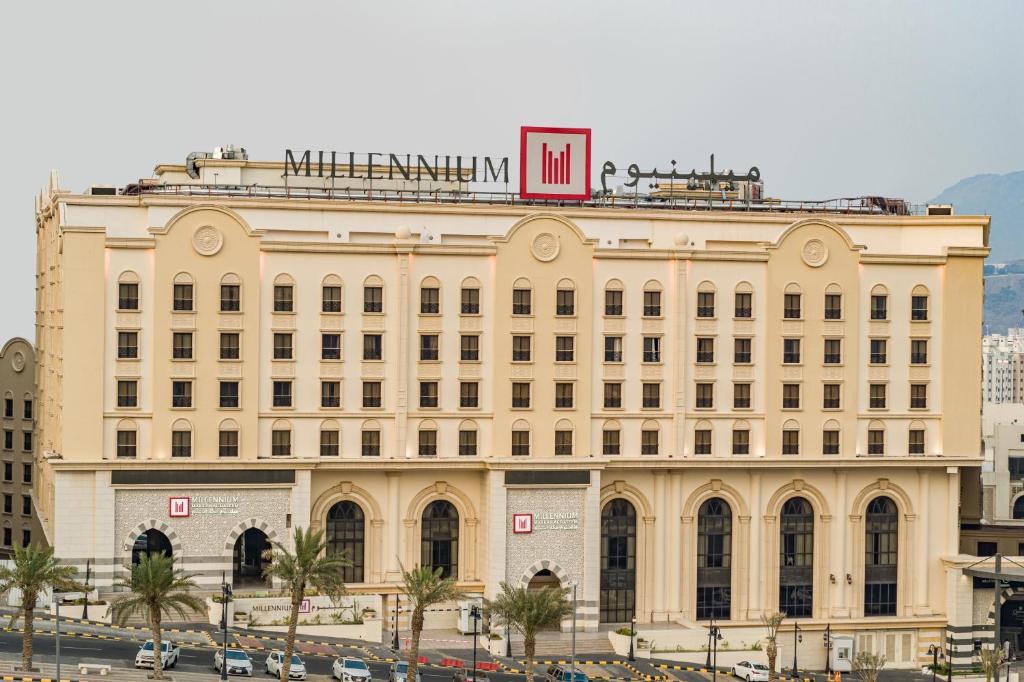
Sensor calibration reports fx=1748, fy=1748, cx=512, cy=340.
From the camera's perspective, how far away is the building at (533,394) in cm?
12456

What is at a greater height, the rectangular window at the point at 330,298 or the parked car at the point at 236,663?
the rectangular window at the point at 330,298

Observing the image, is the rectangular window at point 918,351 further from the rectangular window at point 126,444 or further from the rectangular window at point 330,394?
the rectangular window at point 126,444

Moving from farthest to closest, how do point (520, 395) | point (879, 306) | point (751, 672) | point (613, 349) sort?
point (879, 306)
point (613, 349)
point (520, 395)
point (751, 672)

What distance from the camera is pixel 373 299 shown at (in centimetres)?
12825

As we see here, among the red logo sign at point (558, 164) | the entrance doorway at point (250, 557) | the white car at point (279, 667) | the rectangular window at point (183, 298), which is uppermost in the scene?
the red logo sign at point (558, 164)

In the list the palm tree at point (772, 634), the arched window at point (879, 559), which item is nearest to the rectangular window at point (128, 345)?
the palm tree at point (772, 634)

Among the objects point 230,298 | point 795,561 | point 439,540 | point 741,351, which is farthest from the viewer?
point 795,561

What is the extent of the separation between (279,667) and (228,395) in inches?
985

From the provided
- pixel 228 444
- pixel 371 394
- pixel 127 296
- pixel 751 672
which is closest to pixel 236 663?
pixel 228 444

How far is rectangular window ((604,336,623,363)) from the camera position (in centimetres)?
13112

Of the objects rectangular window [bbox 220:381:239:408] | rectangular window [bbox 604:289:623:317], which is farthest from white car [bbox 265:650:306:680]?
rectangular window [bbox 604:289:623:317]

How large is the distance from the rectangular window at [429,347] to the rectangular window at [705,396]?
20126mm

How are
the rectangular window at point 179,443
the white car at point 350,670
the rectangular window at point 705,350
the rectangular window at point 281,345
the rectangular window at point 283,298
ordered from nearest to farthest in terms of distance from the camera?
the white car at point 350,670, the rectangular window at point 179,443, the rectangular window at point 283,298, the rectangular window at point 281,345, the rectangular window at point 705,350

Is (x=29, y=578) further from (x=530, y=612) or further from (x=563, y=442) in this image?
(x=563, y=442)
